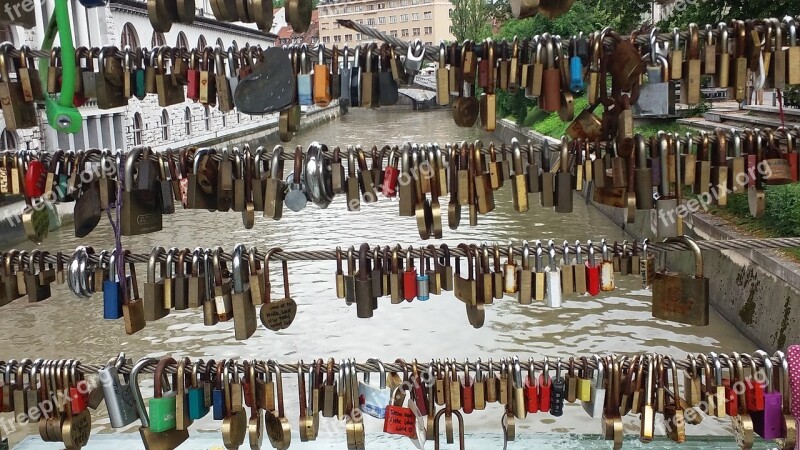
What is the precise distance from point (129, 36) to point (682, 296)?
2052 cm

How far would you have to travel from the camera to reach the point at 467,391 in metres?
2.45

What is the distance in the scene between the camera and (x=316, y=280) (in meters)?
9.30

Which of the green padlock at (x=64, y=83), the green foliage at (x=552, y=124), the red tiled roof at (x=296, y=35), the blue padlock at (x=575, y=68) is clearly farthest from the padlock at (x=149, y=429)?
the green foliage at (x=552, y=124)

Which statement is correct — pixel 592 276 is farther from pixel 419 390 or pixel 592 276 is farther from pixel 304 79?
pixel 304 79

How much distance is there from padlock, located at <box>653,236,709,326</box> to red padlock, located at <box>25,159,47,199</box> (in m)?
2.15

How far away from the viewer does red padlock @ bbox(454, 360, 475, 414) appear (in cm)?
Answer: 245

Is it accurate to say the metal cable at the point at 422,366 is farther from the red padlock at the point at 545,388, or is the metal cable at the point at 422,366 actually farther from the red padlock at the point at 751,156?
the red padlock at the point at 751,156

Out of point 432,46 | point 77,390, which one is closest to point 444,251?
point 432,46

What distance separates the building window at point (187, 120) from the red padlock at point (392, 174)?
80.7ft

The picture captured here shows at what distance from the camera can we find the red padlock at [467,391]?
2447 mm

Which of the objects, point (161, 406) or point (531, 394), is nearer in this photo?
point (161, 406)

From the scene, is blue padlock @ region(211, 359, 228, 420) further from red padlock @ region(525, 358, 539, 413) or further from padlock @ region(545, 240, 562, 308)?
padlock @ region(545, 240, 562, 308)

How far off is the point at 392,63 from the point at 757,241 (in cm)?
137

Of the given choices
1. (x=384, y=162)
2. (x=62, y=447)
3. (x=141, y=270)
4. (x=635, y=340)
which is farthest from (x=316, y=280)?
(x=384, y=162)
